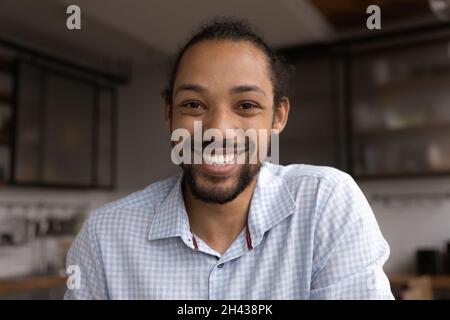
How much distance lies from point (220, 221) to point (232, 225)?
0.9 inches

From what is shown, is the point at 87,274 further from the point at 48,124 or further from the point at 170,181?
the point at 48,124

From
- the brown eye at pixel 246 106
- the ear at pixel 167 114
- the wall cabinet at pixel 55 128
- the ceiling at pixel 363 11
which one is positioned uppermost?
the ceiling at pixel 363 11

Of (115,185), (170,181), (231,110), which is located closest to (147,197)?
(170,181)

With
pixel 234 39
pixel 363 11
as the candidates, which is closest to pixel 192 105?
pixel 234 39

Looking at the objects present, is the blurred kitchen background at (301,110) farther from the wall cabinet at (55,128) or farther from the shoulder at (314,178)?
the shoulder at (314,178)

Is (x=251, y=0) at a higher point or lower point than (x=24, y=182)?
higher

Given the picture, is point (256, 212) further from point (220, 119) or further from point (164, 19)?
point (164, 19)

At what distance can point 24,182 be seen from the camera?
10.0 ft

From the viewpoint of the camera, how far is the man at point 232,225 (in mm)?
773

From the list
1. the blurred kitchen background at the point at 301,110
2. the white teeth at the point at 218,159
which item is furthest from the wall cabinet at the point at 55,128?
the white teeth at the point at 218,159

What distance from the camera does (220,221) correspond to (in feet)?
2.89

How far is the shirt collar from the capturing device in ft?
2.81

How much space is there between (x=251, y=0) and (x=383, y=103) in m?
1.11

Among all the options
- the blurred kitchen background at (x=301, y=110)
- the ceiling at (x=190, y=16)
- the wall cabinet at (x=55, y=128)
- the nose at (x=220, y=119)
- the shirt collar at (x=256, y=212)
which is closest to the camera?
the nose at (x=220, y=119)
